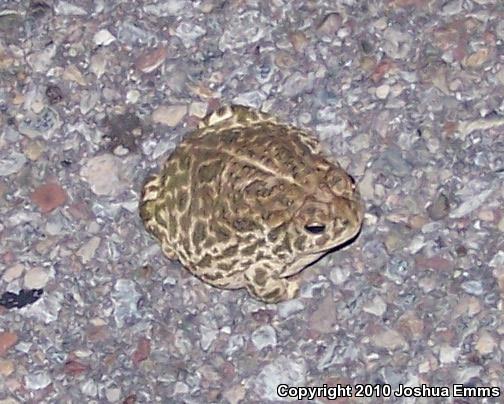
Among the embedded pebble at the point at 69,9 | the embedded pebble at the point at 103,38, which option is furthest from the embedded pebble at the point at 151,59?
the embedded pebble at the point at 69,9

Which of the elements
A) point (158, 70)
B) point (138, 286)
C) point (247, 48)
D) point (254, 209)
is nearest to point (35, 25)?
point (158, 70)

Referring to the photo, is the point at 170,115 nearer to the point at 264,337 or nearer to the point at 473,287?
the point at 264,337

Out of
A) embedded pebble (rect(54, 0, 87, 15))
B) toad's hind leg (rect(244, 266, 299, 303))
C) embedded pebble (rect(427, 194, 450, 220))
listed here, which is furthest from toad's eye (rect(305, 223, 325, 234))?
embedded pebble (rect(54, 0, 87, 15))

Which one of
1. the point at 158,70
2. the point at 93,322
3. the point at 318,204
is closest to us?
the point at 318,204

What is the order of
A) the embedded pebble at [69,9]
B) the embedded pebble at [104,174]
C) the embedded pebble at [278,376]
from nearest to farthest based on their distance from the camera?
the embedded pebble at [278,376] → the embedded pebble at [104,174] → the embedded pebble at [69,9]

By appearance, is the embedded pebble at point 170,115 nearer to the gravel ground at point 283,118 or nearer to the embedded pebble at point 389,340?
the gravel ground at point 283,118

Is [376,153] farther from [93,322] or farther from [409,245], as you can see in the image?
[93,322]

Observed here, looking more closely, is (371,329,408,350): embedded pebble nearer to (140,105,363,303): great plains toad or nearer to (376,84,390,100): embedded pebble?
(140,105,363,303): great plains toad
